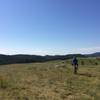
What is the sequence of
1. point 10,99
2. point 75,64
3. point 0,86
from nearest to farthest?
1. point 10,99
2. point 0,86
3. point 75,64

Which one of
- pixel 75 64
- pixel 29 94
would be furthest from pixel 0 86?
pixel 75 64

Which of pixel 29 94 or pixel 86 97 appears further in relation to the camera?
pixel 29 94

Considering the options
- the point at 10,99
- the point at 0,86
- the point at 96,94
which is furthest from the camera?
the point at 0,86

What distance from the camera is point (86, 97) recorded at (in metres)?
12.6

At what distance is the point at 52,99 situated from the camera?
12.3 m

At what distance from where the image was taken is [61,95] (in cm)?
1358

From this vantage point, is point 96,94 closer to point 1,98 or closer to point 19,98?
point 19,98

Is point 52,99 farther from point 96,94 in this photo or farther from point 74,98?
point 96,94

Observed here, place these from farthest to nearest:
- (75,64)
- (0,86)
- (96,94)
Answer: (75,64) → (0,86) → (96,94)

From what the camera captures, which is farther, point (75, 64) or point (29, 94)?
point (75, 64)

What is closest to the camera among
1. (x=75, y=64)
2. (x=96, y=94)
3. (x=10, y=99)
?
(x=10, y=99)

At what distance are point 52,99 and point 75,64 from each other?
52.4 feet

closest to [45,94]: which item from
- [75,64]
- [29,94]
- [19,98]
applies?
[29,94]

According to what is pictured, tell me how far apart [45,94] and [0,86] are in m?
3.96
